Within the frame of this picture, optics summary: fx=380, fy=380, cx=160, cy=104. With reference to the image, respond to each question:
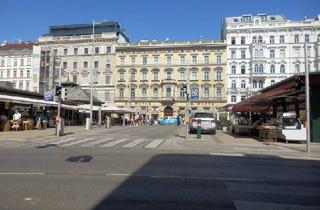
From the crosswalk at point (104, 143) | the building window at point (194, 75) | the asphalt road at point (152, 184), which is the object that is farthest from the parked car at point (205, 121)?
the building window at point (194, 75)

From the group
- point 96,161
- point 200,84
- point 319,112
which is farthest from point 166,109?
point 96,161

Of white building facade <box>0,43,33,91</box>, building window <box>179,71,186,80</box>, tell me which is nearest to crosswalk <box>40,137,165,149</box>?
building window <box>179,71,186,80</box>

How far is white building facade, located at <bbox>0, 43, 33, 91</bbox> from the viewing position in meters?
97.7

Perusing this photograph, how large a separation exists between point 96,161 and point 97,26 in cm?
8559

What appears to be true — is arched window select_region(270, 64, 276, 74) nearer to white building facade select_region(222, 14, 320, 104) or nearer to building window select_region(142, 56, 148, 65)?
white building facade select_region(222, 14, 320, 104)

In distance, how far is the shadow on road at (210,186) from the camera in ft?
22.3

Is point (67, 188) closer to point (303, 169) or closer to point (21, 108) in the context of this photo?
point (303, 169)

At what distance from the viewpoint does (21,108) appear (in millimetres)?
36875

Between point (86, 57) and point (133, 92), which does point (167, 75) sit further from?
point (86, 57)

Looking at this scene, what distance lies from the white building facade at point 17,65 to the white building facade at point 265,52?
2001 inches

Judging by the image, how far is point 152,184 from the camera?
8477 millimetres

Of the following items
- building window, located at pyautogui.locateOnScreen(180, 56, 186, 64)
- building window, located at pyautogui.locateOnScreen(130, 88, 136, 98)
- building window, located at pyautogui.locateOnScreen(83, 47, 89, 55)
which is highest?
building window, located at pyautogui.locateOnScreen(83, 47, 89, 55)

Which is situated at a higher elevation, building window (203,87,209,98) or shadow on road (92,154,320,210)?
building window (203,87,209,98)

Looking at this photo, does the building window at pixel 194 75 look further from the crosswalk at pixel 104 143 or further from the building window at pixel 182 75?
the crosswalk at pixel 104 143
